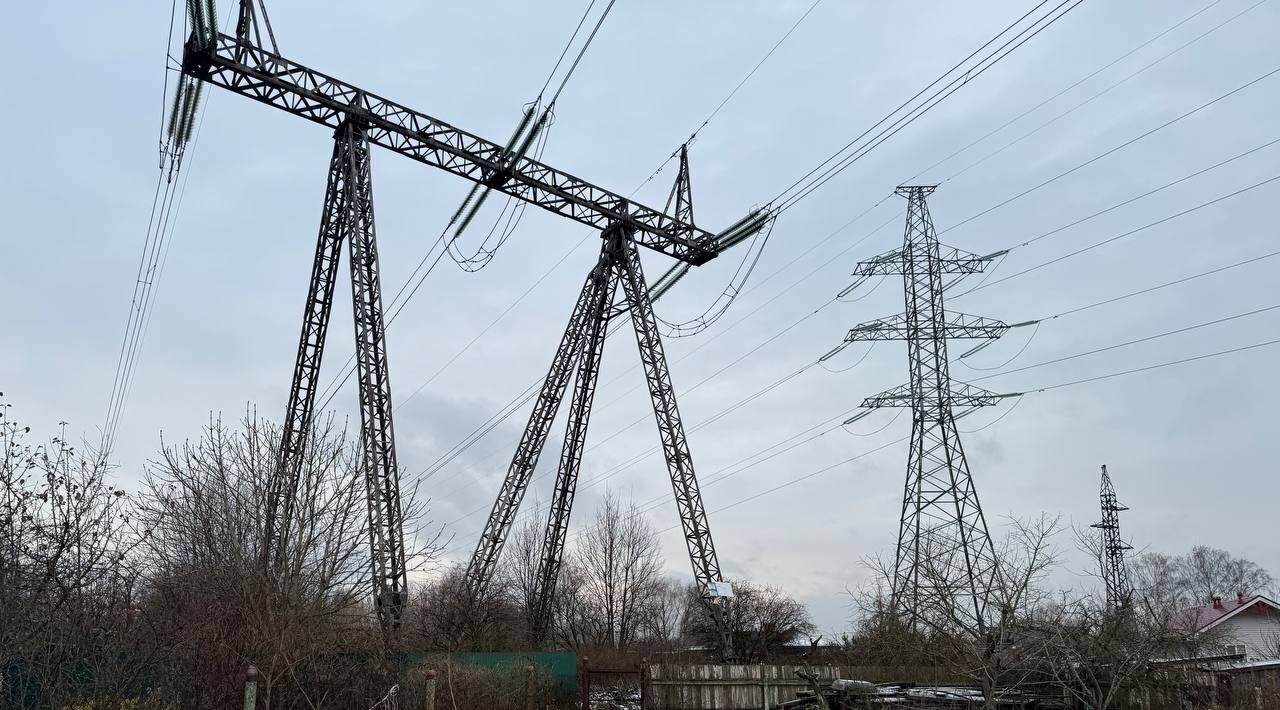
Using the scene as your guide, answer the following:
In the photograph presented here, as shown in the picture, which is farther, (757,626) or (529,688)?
(757,626)

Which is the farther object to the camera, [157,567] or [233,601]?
[157,567]

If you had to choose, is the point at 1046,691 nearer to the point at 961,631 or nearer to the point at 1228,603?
the point at 961,631

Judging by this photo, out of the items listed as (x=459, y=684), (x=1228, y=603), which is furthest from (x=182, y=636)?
(x=1228, y=603)

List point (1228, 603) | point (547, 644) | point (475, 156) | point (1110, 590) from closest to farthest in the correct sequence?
point (1110, 590) < point (475, 156) < point (547, 644) < point (1228, 603)

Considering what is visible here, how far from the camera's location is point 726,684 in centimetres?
1895

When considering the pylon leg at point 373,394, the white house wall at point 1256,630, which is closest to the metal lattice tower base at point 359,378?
the pylon leg at point 373,394

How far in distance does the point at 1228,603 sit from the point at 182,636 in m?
52.0

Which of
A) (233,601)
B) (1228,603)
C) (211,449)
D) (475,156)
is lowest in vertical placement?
(1228,603)

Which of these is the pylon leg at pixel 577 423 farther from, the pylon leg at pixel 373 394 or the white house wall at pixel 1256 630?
the white house wall at pixel 1256 630

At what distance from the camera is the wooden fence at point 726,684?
18.4 metres

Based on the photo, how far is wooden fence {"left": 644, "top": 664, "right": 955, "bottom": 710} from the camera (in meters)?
18.4

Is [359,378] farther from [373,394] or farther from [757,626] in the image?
[757,626]

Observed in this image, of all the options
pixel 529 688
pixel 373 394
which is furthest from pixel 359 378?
pixel 529 688

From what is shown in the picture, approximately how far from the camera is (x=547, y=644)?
28875 mm
